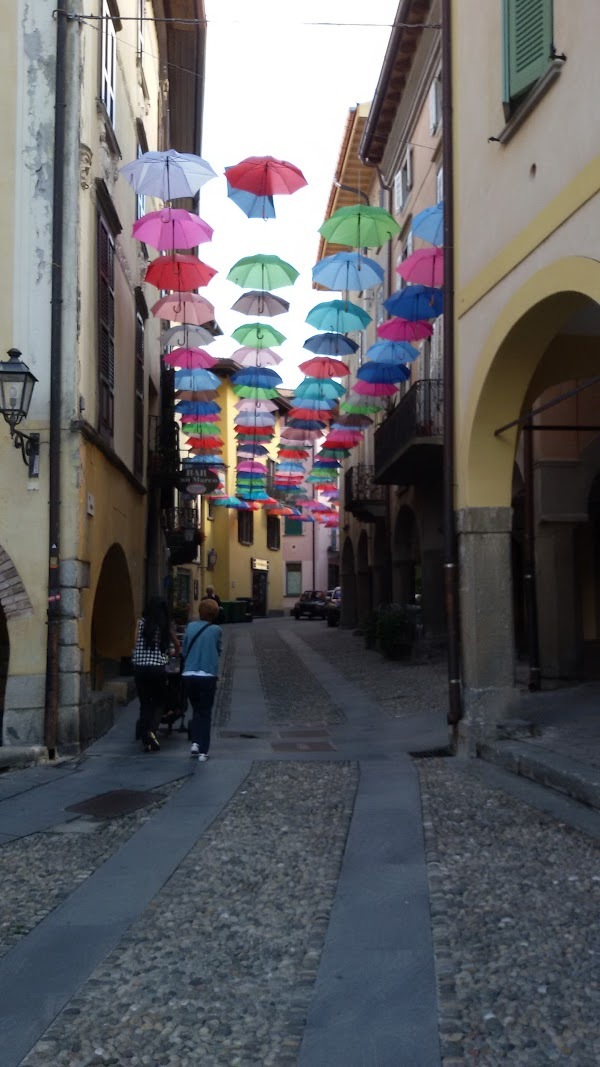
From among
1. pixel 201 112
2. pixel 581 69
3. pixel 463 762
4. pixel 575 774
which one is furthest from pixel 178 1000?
pixel 201 112

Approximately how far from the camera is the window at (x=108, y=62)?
38.9 feet

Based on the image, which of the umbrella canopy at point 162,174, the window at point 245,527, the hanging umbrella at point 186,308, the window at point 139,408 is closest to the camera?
the umbrella canopy at point 162,174

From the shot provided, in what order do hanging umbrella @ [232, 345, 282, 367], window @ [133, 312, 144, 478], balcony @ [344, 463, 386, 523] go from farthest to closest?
1. balcony @ [344, 463, 386, 523]
2. hanging umbrella @ [232, 345, 282, 367]
3. window @ [133, 312, 144, 478]

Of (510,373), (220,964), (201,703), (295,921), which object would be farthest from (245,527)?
(220,964)

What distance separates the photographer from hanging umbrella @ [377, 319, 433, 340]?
15.3 m

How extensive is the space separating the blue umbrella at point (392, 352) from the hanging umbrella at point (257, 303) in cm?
171

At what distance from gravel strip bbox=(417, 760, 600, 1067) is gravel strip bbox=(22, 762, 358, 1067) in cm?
59

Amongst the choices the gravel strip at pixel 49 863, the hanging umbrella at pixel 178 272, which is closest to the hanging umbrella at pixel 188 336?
the hanging umbrella at pixel 178 272

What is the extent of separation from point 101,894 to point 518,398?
6.07 m

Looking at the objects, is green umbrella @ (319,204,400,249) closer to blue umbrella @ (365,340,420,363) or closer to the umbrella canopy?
the umbrella canopy

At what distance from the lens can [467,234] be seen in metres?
9.98

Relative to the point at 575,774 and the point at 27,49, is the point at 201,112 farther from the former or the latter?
the point at 575,774

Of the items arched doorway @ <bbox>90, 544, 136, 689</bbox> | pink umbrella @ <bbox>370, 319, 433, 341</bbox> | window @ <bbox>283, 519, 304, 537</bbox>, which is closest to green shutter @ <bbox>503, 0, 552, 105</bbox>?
pink umbrella @ <bbox>370, 319, 433, 341</bbox>

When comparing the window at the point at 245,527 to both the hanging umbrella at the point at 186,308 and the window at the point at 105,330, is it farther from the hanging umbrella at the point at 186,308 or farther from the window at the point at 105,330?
the window at the point at 105,330
